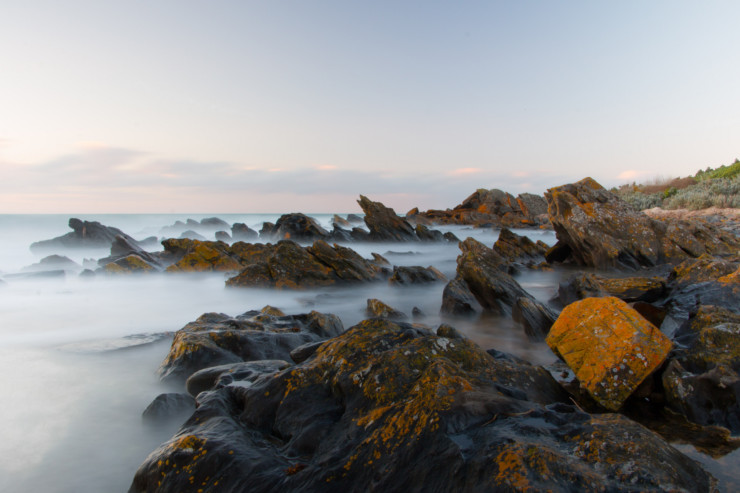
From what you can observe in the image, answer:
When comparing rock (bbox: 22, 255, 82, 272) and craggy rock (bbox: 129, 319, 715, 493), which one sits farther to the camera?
rock (bbox: 22, 255, 82, 272)

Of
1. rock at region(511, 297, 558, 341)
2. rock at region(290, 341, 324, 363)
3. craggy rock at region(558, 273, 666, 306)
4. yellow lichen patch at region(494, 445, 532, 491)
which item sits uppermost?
yellow lichen patch at region(494, 445, 532, 491)

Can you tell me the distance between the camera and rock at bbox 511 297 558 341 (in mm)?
7067

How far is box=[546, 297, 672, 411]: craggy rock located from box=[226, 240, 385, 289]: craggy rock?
917cm

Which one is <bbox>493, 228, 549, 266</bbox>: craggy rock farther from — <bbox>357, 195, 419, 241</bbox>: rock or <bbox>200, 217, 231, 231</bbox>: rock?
<bbox>200, 217, 231, 231</bbox>: rock

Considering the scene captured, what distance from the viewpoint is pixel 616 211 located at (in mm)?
14039

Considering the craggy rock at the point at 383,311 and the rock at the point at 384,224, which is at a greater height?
the rock at the point at 384,224

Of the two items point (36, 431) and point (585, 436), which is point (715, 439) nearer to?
point (585, 436)

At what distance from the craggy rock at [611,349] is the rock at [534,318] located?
2.67 meters

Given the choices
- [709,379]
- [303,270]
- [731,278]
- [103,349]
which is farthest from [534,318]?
[303,270]

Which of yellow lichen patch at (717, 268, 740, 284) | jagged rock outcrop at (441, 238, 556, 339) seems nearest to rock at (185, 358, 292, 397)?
jagged rock outcrop at (441, 238, 556, 339)

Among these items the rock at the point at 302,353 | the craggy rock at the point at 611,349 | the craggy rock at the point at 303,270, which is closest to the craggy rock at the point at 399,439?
the rock at the point at 302,353

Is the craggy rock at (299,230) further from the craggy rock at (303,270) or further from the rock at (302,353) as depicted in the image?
the rock at (302,353)

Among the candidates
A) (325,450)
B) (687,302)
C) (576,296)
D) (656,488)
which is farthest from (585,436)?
(576,296)

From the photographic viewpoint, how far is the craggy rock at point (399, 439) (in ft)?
6.75
